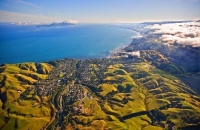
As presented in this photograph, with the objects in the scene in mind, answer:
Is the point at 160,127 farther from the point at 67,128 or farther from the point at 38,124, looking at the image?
the point at 38,124

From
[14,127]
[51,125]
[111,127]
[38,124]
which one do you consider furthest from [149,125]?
[14,127]

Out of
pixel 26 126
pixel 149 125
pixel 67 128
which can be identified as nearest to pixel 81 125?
pixel 67 128

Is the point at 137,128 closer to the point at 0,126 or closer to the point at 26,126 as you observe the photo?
the point at 26,126

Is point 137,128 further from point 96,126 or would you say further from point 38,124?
point 38,124

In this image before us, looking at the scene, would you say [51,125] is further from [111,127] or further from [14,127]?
[111,127]

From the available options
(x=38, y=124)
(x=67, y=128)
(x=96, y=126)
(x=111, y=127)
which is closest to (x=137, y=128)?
(x=111, y=127)

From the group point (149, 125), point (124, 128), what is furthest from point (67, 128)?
point (149, 125)
